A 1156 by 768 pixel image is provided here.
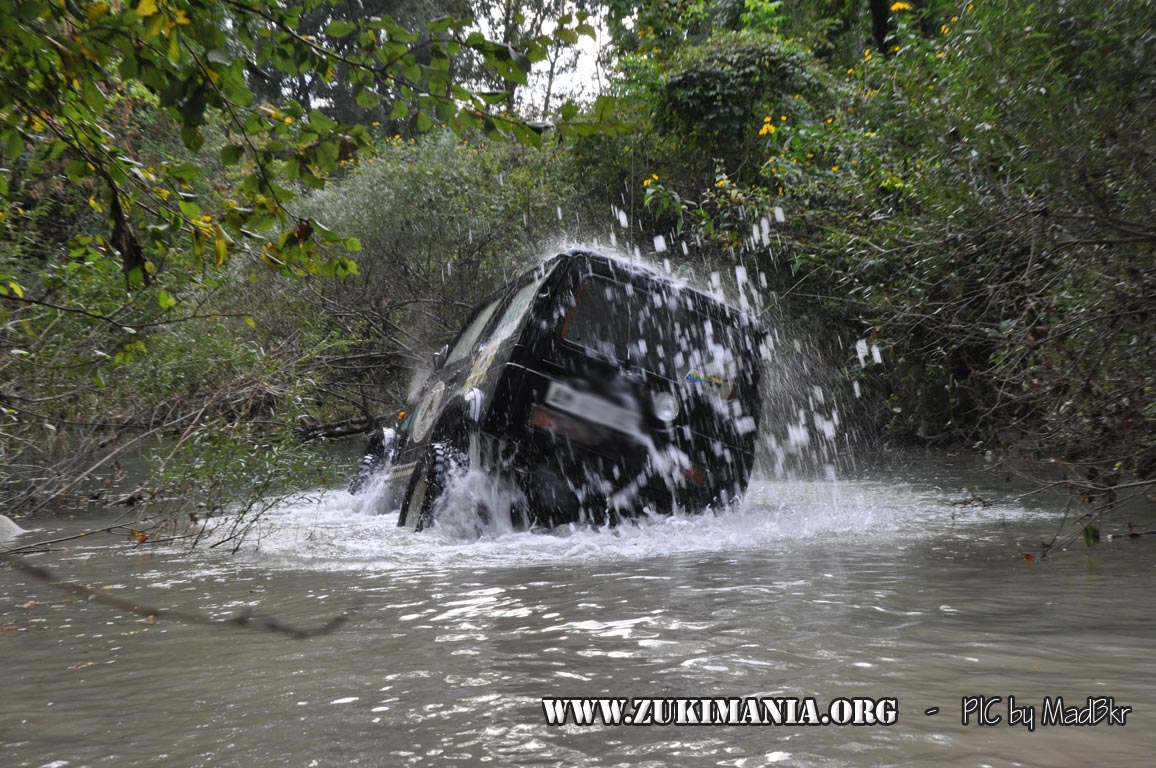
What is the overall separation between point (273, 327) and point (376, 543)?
322 inches

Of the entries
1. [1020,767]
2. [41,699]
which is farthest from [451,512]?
[1020,767]

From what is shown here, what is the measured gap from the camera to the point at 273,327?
44.5 ft

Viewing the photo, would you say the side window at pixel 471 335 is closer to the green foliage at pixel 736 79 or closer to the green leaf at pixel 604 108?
the green leaf at pixel 604 108

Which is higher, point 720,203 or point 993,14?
point 720,203

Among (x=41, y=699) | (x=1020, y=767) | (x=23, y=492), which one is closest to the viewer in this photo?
(x=1020, y=767)

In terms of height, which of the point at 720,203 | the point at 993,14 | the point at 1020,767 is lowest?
the point at 1020,767

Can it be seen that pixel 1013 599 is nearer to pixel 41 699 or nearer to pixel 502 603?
pixel 502 603

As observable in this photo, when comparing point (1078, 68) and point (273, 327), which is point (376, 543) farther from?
point (273, 327)

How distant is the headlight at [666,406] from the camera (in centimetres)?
604

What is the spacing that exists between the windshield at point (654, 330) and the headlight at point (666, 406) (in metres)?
0.13

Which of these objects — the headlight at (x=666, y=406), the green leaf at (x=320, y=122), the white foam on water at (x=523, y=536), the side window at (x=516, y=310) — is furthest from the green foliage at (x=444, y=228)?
the green leaf at (x=320, y=122)

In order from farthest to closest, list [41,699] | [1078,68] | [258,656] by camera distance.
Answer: [1078,68] → [258,656] → [41,699]

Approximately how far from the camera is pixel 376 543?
6.14m

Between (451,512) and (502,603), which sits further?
(451,512)
